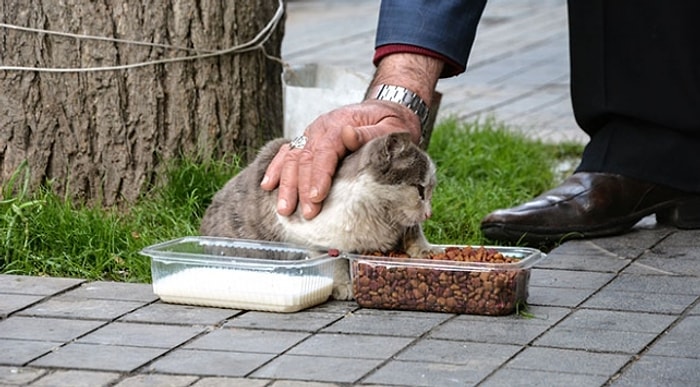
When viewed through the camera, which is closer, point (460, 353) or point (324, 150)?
point (460, 353)

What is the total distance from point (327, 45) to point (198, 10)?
4.91 meters

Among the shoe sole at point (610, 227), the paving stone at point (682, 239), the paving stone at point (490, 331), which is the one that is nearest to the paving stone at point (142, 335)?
the paving stone at point (490, 331)

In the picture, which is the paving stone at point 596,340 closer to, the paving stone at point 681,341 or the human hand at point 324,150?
the paving stone at point 681,341

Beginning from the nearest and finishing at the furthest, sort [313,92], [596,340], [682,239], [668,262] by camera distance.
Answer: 1. [596,340]
2. [668,262]
3. [682,239]
4. [313,92]

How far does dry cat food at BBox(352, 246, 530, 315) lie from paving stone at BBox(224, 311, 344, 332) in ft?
0.38

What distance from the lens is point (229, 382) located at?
2580 millimetres

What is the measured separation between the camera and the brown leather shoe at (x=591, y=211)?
12.9 ft

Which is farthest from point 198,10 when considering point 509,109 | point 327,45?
point 327,45

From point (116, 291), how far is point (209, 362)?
2.34 feet

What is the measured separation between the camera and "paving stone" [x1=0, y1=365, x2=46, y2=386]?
102 inches

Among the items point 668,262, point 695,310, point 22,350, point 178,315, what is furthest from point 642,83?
point 22,350

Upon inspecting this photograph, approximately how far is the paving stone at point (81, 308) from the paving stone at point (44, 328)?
43 mm

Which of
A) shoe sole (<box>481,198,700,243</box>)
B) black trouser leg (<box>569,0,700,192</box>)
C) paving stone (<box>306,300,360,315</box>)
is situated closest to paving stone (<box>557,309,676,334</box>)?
paving stone (<box>306,300,360,315</box>)

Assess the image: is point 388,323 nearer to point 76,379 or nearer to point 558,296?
point 558,296
